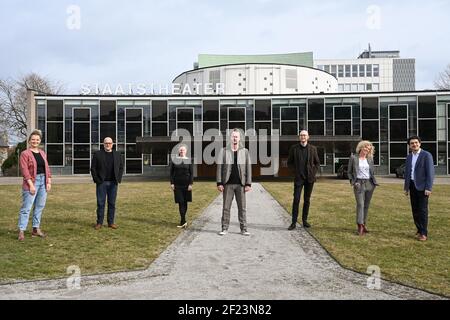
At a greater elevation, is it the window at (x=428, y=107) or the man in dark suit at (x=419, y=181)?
the window at (x=428, y=107)

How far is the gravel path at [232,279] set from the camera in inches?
184

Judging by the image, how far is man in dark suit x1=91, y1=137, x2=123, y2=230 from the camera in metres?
9.02

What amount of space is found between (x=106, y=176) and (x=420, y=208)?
21.0 feet

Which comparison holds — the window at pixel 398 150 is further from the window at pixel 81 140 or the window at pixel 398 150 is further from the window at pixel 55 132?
the window at pixel 55 132

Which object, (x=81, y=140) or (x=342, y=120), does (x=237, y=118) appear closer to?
(x=342, y=120)

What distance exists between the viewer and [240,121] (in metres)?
44.4

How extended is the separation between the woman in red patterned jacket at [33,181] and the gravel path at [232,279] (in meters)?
2.73

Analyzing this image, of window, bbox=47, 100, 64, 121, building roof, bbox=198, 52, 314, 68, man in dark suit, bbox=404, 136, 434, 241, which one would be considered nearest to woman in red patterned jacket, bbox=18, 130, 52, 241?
man in dark suit, bbox=404, 136, 434, 241

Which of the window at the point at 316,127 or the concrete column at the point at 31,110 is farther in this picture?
the window at the point at 316,127

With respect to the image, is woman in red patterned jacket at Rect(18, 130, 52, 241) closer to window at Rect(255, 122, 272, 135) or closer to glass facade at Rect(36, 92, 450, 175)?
glass facade at Rect(36, 92, 450, 175)

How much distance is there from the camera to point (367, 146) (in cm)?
884

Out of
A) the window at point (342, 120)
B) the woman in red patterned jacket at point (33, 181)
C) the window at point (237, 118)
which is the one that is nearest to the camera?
the woman in red patterned jacket at point (33, 181)

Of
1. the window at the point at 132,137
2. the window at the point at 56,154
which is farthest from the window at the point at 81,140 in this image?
the window at the point at 132,137
